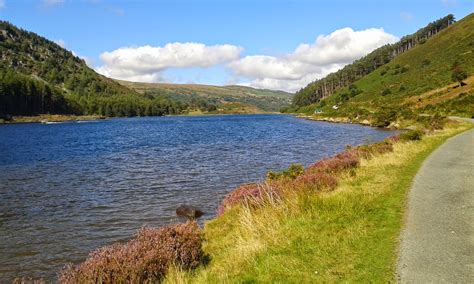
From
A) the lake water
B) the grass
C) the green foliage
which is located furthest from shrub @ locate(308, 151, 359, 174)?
the lake water

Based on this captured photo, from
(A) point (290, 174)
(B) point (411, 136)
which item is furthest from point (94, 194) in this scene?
(B) point (411, 136)

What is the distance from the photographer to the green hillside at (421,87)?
3334 inches

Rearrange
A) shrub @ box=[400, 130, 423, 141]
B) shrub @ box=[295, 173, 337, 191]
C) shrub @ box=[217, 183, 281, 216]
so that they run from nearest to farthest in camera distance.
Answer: shrub @ box=[217, 183, 281, 216], shrub @ box=[295, 173, 337, 191], shrub @ box=[400, 130, 423, 141]

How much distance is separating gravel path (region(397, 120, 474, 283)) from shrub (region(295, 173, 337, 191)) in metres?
3.49

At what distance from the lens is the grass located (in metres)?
8.62

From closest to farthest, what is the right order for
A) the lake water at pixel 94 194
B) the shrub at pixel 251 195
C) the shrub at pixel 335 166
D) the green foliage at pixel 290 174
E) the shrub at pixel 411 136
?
the lake water at pixel 94 194, the shrub at pixel 251 195, the green foliage at pixel 290 174, the shrub at pixel 335 166, the shrub at pixel 411 136

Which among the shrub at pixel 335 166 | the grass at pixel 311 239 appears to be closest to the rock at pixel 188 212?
the grass at pixel 311 239

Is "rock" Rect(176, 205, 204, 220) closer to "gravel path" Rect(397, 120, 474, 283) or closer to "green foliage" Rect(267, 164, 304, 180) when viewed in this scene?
"green foliage" Rect(267, 164, 304, 180)

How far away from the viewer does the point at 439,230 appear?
10469 millimetres

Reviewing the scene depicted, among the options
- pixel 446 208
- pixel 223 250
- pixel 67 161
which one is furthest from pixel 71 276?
pixel 67 161

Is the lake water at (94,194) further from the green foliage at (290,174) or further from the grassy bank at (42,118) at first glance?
the grassy bank at (42,118)

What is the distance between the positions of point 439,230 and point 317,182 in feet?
24.8

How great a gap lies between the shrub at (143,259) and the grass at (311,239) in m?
0.49

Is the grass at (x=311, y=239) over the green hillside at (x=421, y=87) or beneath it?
beneath
